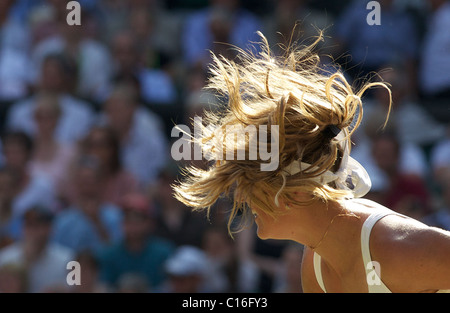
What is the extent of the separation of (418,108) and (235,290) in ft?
6.08

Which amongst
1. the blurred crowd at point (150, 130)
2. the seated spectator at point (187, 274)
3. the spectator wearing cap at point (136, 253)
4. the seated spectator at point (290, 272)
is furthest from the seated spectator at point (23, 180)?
the seated spectator at point (290, 272)

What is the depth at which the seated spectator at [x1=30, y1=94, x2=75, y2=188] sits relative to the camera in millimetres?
4582

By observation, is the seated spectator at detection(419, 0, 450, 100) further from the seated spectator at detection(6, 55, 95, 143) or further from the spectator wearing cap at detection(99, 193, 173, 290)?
the seated spectator at detection(6, 55, 95, 143)

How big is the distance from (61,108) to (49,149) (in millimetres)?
334

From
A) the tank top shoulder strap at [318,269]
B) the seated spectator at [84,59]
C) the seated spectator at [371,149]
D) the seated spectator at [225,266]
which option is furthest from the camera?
the seated spectator at [84,59]

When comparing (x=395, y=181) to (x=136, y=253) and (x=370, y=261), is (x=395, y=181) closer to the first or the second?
(x=136, y=253)

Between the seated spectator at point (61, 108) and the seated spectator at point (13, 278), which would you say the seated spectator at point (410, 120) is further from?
the seated spectator at point (13, 278)

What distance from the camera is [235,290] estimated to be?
12.8 feet

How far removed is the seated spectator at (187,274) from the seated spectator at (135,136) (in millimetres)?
879

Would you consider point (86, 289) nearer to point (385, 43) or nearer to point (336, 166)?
point (336, 166)

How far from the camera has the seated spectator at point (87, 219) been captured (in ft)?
13.6

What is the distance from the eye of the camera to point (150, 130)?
473 centimetres

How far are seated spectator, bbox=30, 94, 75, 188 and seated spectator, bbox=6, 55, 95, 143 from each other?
41 millimetres

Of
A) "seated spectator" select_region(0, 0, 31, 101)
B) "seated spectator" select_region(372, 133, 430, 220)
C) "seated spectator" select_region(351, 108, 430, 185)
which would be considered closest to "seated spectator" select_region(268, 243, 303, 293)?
"seated spectator" select_region(372, 133, 430, 220)
